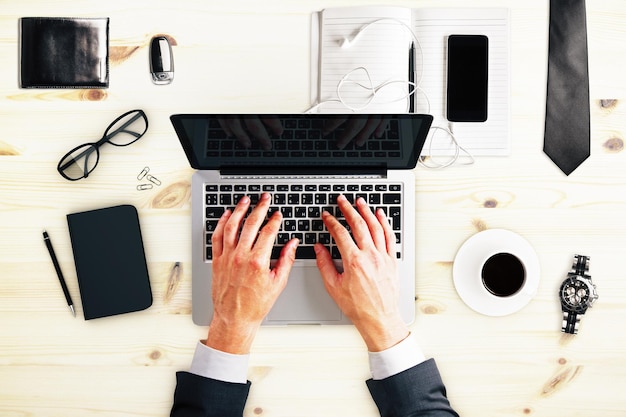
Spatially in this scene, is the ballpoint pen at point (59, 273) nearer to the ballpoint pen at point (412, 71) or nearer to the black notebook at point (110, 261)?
the black notebook at point (110, 261)

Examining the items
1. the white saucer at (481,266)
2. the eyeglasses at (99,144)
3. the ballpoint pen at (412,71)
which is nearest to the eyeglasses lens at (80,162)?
the eyeglasses at (99,144)

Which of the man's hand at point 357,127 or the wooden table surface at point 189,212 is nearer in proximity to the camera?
the man's hand at point 357,127

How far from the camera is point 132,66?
1.10 metres

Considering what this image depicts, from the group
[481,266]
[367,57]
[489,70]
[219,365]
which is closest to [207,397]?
[219,365]

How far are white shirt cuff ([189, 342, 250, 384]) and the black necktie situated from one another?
77 cm

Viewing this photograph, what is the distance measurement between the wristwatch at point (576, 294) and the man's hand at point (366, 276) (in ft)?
1.16

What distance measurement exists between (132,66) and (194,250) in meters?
0.42

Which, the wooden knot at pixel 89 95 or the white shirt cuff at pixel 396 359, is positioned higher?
the wooden knot at pixel 89 95

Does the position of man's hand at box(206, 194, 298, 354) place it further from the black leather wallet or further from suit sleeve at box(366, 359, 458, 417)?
the black leather wallet

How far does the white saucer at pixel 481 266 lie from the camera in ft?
3.48

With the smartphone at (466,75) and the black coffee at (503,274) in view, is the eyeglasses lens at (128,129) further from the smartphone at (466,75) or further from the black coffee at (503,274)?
the black coffee at (503,274)

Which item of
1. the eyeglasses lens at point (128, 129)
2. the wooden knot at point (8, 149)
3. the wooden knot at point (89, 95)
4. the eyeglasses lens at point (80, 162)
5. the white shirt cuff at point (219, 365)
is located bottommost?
the white shirt cuff at point (219, 365)

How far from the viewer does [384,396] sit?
961mm

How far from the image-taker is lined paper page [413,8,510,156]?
1.09m
